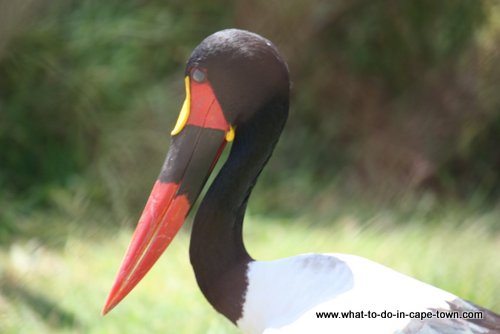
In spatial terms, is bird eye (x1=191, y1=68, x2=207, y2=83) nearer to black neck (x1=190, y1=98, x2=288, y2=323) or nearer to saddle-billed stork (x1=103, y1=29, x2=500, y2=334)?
saddle-billed stork (x1=103, y1=29, x2=500, y2=334)

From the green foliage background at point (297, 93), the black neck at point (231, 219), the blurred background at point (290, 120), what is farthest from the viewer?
the green foliage background at point (297, 93)

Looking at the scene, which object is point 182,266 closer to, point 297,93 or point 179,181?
point 179,181

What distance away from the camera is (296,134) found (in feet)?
18.9

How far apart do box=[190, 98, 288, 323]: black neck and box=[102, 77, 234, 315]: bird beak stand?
0.16ft

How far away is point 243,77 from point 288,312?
58cm

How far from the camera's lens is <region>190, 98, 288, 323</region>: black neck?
2.48 m

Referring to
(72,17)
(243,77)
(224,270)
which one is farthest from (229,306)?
(72,17)

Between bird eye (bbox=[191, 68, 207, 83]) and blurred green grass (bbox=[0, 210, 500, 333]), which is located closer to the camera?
bird eye (bbox=[191, 68, 207, 83])

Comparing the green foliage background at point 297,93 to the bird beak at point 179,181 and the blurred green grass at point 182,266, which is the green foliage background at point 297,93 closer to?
the blurred green grass at point 182,266

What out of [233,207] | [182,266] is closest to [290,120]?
[182,266]

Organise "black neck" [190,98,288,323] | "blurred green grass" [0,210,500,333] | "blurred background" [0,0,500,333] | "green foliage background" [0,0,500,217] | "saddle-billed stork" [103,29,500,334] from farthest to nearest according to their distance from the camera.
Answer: "green foliage background" [0,0,500,217] → "blurred background" [0,0,500,333] → "blurred green grass" [0,210,500,333] → "black neck" [190,98,288,323] → "saddle-billed stork" [103,29,500,334]

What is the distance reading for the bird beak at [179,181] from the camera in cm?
253

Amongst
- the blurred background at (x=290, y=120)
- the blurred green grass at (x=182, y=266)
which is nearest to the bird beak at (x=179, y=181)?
the blurred green grass at (x=182, y=266)

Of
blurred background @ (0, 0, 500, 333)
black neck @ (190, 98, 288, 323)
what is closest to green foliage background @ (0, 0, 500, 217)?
blurred background @ (0, 0, 500, 333)
